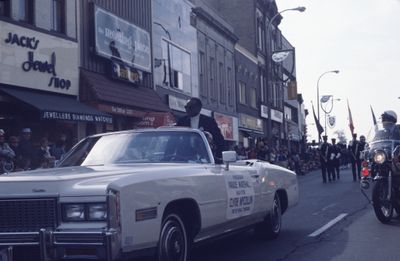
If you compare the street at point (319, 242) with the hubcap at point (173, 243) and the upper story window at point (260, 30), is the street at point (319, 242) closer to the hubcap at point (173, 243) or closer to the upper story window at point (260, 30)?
the hubcap at point (173, 243)

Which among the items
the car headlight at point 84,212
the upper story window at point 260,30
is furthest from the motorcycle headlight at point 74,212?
the upper story window at point 260,30

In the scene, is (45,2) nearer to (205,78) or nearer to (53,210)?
(53,210)

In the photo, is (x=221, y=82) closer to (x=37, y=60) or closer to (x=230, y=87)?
(x=230, y=87)

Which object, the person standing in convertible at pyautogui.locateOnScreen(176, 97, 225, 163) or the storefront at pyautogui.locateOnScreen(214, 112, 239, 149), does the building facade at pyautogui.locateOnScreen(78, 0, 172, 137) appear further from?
the person standing in convertible at pyautogui.locateOnScreen(176, 97, 225, 163)

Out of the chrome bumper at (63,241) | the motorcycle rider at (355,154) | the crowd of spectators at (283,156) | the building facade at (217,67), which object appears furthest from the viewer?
the building facade at (217,67)

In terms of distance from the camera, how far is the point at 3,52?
615 inches

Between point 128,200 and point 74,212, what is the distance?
1.53ft

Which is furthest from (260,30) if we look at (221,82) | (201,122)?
(201,122)

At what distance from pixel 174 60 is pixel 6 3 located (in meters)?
12.2

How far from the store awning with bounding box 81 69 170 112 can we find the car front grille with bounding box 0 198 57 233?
13.8 meters

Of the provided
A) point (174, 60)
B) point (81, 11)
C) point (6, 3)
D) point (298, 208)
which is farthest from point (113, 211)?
point (174, 60)

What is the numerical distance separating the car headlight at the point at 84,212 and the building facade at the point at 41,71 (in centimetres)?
1054

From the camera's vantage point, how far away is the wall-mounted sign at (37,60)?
1578 centimetres

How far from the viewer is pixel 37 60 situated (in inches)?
668
